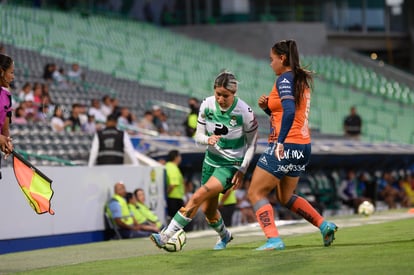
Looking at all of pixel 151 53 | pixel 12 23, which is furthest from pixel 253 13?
pixel 12 23

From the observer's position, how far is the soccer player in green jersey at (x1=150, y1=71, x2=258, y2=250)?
1255 centimetres

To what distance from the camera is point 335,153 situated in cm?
2842

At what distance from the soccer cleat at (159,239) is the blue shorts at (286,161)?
4.42 feet

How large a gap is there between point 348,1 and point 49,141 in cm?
3573

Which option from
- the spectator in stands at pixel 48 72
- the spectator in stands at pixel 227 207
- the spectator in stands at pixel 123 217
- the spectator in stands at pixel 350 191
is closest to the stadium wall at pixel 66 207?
the spectator in stands at pixel 123 217

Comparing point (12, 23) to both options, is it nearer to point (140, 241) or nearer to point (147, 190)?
point (147, 190)

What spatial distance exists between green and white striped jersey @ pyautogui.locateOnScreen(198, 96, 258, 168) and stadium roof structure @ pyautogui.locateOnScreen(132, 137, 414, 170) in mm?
10154

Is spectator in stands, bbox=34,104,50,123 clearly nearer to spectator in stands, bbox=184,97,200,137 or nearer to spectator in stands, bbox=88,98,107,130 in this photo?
spectator in stands, bbox=88,98,107,130

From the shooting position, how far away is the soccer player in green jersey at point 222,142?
1255 cm

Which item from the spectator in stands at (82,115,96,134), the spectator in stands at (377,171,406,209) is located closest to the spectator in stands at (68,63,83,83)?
the spectator in stands at (82,115,96,134)

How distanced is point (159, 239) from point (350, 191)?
17938 mm

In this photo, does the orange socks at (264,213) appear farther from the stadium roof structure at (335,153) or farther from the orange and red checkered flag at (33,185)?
the stadium roof structure at (335,153)

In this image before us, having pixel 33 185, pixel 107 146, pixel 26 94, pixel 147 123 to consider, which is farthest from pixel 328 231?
pixel 147 123

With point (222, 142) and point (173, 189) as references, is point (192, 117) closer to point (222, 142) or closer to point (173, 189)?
point (173, 189)
